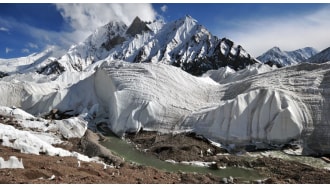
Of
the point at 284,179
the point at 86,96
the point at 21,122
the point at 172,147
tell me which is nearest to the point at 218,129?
the point at 172,147

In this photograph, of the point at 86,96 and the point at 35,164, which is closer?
the point at 35,164

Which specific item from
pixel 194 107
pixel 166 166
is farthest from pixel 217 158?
pixel 194 107

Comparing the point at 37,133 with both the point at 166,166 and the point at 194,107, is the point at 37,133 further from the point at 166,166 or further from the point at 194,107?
the point at 194,107

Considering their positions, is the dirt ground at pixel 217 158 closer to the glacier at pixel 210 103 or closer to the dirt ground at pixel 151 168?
the dirt ground at pixel 151 168

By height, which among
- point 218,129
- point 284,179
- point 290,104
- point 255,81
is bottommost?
point 284,179

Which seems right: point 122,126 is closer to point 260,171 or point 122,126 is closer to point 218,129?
point 218,129

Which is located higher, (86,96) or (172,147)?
(86,96)

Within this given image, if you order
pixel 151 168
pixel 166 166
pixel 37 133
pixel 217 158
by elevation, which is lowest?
pixel 166 166
